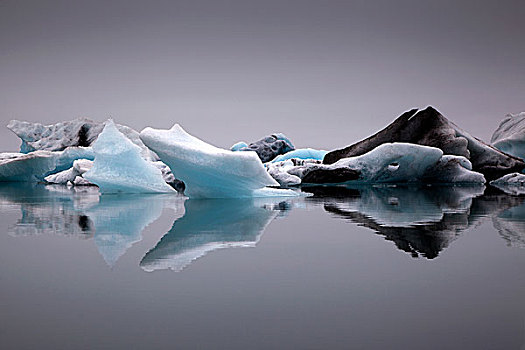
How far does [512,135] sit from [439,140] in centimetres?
552

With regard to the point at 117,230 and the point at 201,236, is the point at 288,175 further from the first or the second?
the point at 201,236

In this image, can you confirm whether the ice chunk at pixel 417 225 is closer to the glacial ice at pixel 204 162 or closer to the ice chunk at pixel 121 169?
the glacial ice at pixel 204 162

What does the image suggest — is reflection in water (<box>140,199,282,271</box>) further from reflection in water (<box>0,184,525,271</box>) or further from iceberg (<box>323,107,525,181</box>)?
iceberg (<box>323,107,525,181</box>)

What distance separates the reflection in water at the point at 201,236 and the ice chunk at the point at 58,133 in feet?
50.2

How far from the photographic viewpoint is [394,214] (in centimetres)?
355

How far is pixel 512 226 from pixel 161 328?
2.43 metres

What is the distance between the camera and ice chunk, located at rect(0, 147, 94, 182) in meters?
12.6

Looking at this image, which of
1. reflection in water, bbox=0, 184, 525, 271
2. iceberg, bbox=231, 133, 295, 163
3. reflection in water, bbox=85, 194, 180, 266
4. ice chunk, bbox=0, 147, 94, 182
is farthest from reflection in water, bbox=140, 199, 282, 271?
iceberg, bbox=231, 133, 295, 163

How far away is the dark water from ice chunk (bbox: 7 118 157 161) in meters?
16.3

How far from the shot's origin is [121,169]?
708 centimetres

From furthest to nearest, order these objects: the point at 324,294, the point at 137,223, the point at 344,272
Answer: the point at 137,223
the point at 344,272
the point at 324,294

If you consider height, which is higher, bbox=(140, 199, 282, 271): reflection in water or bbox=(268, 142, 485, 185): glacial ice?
bbox=(268, 142, 485, 185): glacial ice

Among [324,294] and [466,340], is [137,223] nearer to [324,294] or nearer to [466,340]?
[324,294]

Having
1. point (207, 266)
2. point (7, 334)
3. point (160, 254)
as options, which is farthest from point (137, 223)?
point (7, 334)
